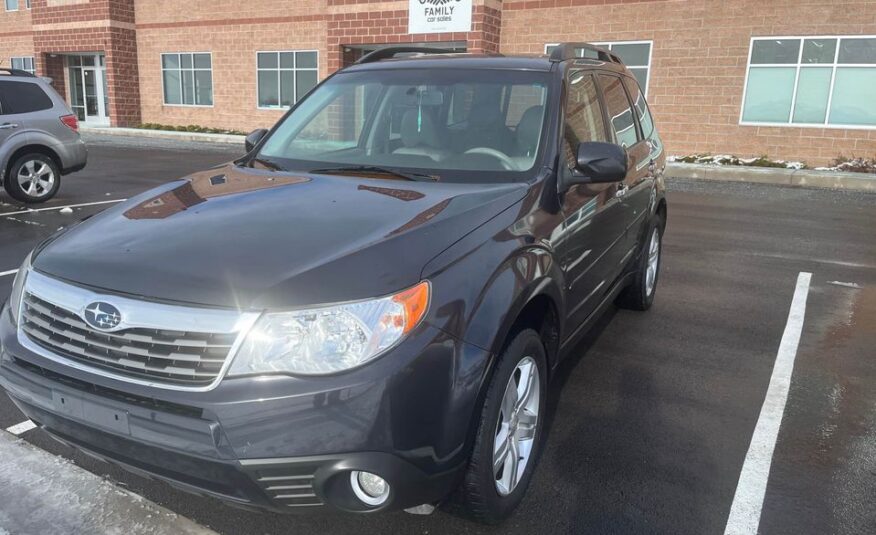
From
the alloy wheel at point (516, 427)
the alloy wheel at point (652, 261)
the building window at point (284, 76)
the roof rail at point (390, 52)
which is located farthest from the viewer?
the building window at point (284, 76)

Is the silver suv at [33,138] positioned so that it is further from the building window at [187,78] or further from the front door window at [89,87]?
the front door window at [89,87]

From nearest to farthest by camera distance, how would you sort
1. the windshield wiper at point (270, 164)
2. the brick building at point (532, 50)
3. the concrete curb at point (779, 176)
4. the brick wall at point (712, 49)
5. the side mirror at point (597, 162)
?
the side mirror at point (597, 162) < the windshield wiper at point (270, 164) < the concrete curb at point (779, 176) < the brick wall at point (712, 49) < the brick building at point (532, 50)

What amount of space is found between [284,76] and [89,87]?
38.6 ft

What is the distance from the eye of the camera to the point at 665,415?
377cm

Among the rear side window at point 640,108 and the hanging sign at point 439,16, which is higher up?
the hanging sign at point 439,16

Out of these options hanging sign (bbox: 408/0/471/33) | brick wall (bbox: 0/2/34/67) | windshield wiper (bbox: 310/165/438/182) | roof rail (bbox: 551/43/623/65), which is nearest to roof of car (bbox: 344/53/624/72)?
roof rail (bbox: 551/43/623/65)

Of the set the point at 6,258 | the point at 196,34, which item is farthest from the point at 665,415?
the point at 196,34

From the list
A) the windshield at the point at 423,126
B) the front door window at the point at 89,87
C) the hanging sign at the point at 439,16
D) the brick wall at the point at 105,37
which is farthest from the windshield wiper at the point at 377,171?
the front door window at the point at 89,87

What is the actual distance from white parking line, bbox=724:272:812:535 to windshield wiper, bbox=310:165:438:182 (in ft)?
6.43

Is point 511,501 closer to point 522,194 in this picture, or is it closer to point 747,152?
point 522,194

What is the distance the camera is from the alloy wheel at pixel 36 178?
9648mm

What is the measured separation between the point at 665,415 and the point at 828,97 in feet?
52.4

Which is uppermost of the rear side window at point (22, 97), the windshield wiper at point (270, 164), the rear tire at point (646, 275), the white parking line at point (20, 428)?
the rear side window at point (22, 97)

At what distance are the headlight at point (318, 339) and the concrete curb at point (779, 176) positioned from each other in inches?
602
